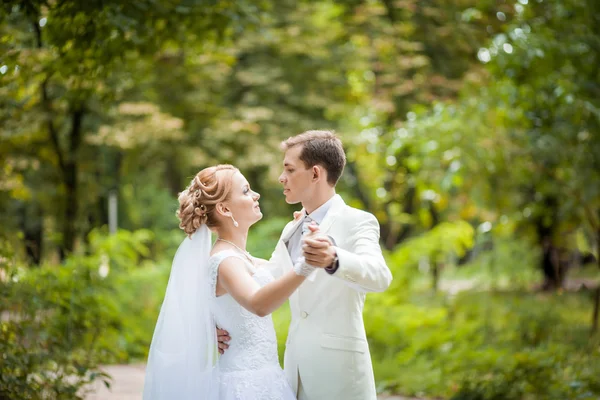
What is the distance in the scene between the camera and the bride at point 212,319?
Result: 315cm

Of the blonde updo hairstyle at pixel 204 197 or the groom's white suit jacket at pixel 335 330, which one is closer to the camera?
the groom's white suit jacket at pixel 335 330

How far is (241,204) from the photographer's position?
10.6 feet

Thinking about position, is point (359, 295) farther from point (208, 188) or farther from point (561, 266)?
point (561, 266)

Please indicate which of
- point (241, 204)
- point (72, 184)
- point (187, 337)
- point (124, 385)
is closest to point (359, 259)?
point (241, 204)

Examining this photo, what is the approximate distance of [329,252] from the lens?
259cm

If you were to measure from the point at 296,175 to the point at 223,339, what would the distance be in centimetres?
83

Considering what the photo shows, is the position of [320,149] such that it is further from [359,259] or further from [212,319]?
[212,319]

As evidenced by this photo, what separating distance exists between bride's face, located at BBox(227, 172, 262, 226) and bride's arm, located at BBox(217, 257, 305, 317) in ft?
0.82

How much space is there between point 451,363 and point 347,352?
5165 millimetres

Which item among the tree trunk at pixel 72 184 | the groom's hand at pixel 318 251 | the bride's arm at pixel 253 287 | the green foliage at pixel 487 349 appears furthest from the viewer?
the tree trunk at pixel 72 184

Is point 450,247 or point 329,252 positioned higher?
point 329,252

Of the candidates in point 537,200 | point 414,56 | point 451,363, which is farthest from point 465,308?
point 414,56

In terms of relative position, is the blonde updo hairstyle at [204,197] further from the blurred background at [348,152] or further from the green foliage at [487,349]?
the green foliage at [487,349]

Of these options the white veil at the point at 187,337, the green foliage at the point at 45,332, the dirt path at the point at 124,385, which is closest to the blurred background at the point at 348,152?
the green foliage at the point at 45,332
